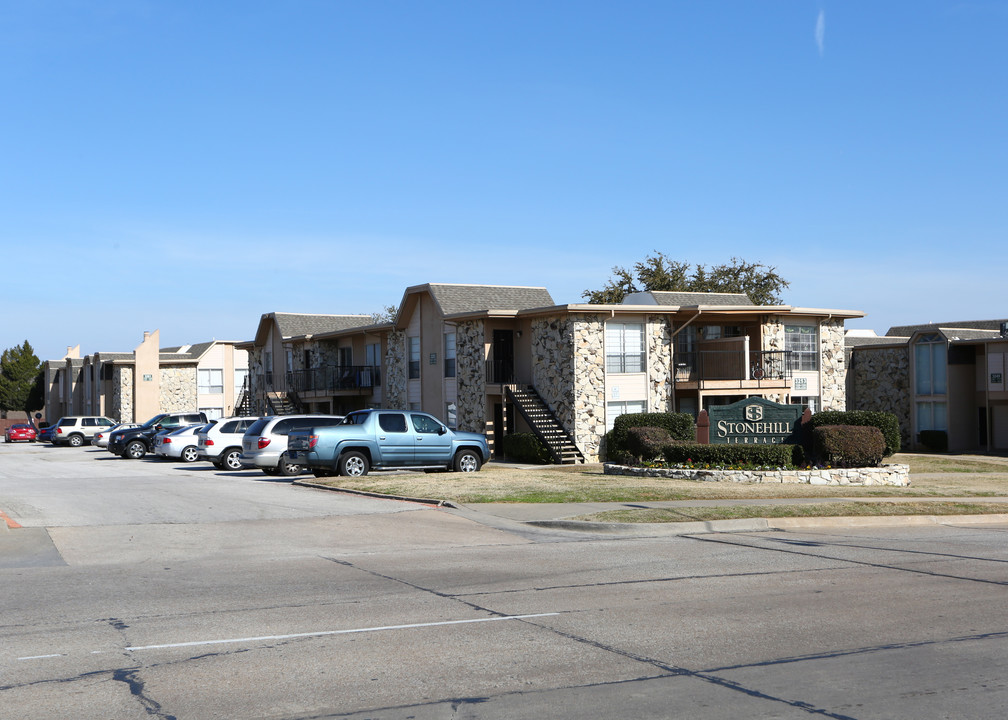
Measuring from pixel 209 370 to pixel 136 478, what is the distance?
38362 mm

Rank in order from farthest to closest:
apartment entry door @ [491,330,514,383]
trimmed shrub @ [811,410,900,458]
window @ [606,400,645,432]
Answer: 1. apartment entry door @ [491,330,514,383]
2. window @ [606,400,645,432]
3. trimmed shrub @ [811,410,900,458]

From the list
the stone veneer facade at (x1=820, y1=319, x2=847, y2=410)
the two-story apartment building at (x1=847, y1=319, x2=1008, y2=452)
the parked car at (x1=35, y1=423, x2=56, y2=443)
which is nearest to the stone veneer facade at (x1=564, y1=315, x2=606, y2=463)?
the stone veneer facade at (x1=820, y1=319, x2=847, y2=410)

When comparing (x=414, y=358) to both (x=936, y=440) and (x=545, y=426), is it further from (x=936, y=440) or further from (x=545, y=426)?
(x=936, y=440)

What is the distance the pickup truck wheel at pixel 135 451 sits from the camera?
3978 centimetres

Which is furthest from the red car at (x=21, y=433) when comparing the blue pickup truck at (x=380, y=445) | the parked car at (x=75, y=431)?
the blue pickup truck at (x=380, y=445)

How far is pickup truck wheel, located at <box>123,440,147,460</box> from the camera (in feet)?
131

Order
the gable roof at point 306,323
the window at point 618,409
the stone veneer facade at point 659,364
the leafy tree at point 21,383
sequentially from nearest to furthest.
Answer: the window at point 618,409 < the stone veneer facade at point 659,364 < the gable roof at point 306,323 < the leafy tree at point 21,383

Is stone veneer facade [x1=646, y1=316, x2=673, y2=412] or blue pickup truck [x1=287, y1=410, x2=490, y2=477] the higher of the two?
stone veneer facade [x1=646, y1=316, x2=673, y2=412]

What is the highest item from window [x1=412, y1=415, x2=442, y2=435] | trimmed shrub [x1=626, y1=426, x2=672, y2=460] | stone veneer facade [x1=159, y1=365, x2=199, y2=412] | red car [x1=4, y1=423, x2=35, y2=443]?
stone veneer facade [x1=159, y1=365, x2=199, y2=412]

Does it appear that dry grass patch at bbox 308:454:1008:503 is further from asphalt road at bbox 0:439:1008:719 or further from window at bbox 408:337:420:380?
window at bbox 408:337:420:380

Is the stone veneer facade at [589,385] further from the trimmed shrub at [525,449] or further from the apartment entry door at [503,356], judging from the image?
the apartment entry door at [503,356]

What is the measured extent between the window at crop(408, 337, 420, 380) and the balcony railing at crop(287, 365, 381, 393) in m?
3.86

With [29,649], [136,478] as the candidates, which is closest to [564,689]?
[29,649]

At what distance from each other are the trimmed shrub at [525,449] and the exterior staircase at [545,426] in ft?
0.71
